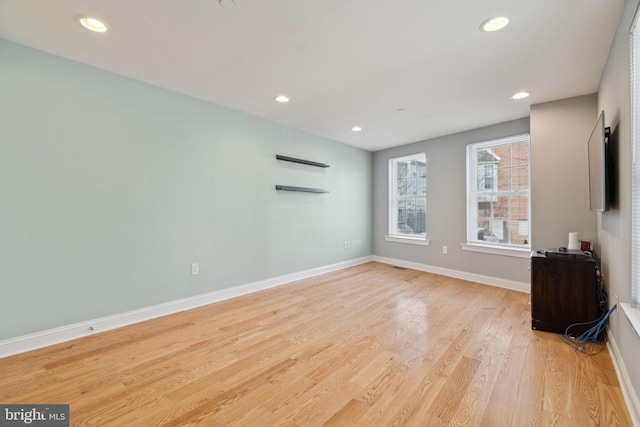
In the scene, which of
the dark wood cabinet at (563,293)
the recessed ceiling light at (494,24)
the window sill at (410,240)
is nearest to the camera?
the recessed ceiling light at (494,24)

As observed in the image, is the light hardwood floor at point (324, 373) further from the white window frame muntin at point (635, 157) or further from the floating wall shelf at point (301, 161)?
the floating wall shelf at point (301, 161)

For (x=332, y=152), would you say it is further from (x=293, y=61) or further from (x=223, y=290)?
(x=223, y=290)

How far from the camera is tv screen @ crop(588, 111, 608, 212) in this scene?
1.96 metres

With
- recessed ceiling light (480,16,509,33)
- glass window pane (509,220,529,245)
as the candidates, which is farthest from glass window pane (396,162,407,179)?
recessed ceiling light (480,16,509,33)

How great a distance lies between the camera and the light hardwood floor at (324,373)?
5.03 ft

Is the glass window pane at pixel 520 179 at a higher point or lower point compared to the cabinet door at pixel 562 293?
higher

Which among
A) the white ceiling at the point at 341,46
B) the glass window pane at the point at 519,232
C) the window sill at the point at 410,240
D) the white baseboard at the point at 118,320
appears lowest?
the white baseboard at the point at 118,320

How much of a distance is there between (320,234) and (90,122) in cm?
333

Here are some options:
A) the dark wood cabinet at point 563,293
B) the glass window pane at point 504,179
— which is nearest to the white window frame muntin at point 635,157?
the dark wood cabinet at point 563,293

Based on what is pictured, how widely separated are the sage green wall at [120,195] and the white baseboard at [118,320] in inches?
2.5

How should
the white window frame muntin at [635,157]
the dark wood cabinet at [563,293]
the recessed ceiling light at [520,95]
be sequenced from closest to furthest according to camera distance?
the white window frame muntin at [635,157] < the dark wood cabinet at [563,293] < the recessed ceiling light at [520,95]

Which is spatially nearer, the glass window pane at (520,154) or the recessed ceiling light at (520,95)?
the recessed ceiling light at (520,95)

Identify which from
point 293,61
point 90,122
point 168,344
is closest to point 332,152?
point 293,61

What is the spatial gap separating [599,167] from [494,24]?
52.2 inches
